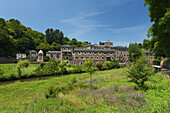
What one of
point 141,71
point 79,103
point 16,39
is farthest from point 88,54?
point 16,39

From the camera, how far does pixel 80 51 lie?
49.9m

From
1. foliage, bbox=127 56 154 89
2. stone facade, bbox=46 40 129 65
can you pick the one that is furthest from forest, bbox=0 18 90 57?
foliage, bbox=127 56 154 89

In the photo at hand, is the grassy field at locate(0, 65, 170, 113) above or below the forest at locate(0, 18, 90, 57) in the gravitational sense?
below

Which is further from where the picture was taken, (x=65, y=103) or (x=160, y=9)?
(x=160, y=9)

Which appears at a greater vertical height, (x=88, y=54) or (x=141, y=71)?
(x=88, y=54)

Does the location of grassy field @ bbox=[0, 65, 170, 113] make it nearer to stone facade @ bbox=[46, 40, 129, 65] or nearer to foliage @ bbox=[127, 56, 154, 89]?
foliage @ bbox=[127, 56, 154, 89]

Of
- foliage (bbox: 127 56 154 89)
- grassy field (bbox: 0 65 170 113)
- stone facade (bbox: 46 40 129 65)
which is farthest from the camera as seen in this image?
stone facade (bbox: 46 40 129 65)

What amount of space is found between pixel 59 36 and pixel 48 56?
34537 millimetres

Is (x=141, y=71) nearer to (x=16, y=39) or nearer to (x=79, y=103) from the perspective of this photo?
(x=79, y=103)

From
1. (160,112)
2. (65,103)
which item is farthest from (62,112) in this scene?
(160,112)

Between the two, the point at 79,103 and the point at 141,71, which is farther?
the point at 141,71

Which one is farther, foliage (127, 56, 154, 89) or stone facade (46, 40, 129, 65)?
stone facade (46, 40, 129, 65)

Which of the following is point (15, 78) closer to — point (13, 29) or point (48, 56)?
point (48, 56)

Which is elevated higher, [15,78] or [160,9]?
[160,9]
